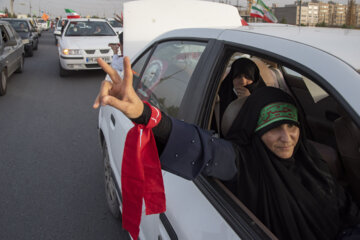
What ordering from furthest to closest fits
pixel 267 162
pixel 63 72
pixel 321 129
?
pixel 63 72, pixel 321 129, pixel 267 162

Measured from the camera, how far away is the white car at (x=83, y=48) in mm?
9555

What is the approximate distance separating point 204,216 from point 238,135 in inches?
18.4

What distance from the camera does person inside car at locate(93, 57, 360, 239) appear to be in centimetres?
138

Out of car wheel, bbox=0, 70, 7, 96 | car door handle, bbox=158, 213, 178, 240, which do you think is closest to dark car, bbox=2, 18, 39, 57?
car wheel, bbox=0, 70, 7, 96

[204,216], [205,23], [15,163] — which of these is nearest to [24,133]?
[15,163]

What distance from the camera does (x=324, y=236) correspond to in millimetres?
1452

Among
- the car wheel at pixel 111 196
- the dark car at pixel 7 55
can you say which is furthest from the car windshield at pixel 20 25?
the car wheel at pixel 111 196

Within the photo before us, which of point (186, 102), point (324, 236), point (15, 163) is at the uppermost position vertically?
point (186, 102)

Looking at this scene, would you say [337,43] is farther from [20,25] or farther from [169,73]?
[20,25]

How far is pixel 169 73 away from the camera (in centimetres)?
215

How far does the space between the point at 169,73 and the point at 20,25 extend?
16.2 meters

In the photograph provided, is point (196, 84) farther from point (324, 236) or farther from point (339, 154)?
point (339, 154)

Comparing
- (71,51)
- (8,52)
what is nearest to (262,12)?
(71,51)

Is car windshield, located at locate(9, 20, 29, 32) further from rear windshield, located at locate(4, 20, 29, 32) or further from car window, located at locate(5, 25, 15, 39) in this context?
car window, located at locate(5, 25, 15, 39)
